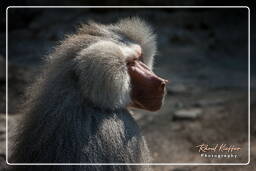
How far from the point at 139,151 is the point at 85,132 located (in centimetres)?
35

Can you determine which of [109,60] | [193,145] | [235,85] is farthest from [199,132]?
[109,60]

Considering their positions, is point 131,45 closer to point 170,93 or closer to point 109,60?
point 109,60

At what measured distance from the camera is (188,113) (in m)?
5.26

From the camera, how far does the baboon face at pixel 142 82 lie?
9.27 feet

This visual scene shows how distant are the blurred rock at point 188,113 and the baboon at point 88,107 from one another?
2351 mm

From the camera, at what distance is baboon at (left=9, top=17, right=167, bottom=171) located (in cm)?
257

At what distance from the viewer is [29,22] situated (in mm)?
6992

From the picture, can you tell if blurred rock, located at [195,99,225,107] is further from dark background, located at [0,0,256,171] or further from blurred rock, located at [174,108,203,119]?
blurred rock, located at [174,108,203,119]

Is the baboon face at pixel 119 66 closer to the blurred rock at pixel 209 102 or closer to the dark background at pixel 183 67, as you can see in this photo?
the dark background at pixel 183 67

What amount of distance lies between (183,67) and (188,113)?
5.51ft

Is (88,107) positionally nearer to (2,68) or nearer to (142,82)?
(142,82)

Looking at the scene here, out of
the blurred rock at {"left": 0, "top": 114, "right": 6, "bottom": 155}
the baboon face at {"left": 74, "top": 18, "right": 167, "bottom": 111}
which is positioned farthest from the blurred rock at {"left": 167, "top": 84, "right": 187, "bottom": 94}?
the baboon face at {"left": 74, "top": 18, "right": 167, "bottom": 111}

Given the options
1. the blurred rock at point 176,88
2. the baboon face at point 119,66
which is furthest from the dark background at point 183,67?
the baboon face at point 119,66

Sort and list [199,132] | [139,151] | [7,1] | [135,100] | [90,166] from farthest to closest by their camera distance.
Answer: [199,132], [7,1], [135,100], [139,151], [90,166]
